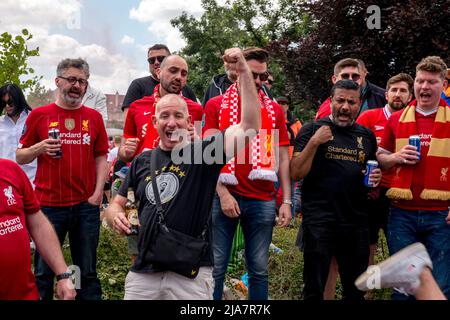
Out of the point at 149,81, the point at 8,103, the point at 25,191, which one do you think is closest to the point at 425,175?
the point at 149,81

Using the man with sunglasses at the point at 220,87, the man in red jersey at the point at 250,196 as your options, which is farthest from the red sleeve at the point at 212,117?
the man with sunglasses at the point at 220,87

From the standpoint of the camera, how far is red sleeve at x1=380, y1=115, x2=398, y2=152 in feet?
15.4

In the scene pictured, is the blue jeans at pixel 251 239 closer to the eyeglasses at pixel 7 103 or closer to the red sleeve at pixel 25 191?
the red sleeve at pixel 25 191

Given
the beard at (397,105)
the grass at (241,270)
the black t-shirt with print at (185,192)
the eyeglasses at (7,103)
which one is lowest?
the grass at (241,270)

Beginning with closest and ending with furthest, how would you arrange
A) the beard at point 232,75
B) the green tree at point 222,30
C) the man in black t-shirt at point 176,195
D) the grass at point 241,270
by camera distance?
the man in black t-shirt at point 176,195
the beard at point 232,75
the grass at point 241,270
the green tree at point 222,30

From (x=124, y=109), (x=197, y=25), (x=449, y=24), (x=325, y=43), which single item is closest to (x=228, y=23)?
(x=197, y=25)

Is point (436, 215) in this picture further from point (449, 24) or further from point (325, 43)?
point (325, 43)

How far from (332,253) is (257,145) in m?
1.10

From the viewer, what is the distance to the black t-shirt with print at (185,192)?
322 cm

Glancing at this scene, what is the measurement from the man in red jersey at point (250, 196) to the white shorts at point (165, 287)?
1111 mm

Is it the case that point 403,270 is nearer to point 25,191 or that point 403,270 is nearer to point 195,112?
point 25,191

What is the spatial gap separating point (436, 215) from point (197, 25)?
21904 mm

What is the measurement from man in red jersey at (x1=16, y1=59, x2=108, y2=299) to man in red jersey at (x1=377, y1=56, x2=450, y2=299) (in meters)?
2.57

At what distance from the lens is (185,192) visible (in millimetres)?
3266
